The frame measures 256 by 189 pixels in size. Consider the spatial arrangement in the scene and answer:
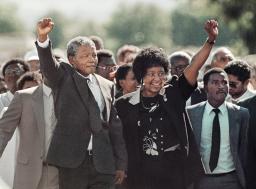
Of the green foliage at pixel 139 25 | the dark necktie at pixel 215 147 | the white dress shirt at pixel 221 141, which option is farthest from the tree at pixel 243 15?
the green foliage at pixel 139 25

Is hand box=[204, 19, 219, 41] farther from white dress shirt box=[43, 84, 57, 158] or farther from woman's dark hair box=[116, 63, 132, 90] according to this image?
woman's dark hair box=[116, 63, 132, 90]

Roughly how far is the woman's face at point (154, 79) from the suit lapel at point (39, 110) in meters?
1.02

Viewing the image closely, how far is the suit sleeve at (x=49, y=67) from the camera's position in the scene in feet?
32.0

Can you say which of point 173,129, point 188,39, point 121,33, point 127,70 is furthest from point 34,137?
point 121,33

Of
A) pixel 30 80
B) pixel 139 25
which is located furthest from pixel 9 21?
pixel 30 80

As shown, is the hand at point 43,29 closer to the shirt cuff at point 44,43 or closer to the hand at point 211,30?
the shirt cuff at point 44,43

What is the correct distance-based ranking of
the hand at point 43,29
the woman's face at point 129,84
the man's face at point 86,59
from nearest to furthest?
the hand at point 43,29 → the man's face at point 86,59 → the woman's face at point 129,84

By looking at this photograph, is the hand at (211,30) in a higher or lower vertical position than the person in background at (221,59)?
lower

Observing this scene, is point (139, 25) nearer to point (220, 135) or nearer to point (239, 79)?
point (239, 79)

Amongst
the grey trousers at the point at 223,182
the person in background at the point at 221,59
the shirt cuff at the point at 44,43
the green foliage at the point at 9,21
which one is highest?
the green foliage at the point at 9,21

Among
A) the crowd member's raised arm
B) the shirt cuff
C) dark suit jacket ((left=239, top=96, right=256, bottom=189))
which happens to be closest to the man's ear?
the shirt cuff

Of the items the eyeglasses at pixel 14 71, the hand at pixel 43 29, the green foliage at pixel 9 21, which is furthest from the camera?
the green foliage at pixel 9 21

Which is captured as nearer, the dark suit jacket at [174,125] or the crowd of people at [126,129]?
the crowd of people at [126,129]

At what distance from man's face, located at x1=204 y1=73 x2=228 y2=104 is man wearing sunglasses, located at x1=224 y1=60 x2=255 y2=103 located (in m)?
0.81
